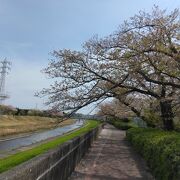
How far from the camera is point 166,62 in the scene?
57.8 feet

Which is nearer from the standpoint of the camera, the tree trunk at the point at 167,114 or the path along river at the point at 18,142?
the tree trunk at the point at 167,114

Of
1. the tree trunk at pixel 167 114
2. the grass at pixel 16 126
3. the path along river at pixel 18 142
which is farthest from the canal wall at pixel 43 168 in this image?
the grass at pixel 16 126

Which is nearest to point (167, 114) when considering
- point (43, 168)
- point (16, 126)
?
point (43, 168)

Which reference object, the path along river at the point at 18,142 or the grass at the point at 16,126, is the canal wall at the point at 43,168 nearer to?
the path along river at the point at 18,142

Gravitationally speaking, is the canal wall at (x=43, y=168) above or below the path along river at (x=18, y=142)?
below

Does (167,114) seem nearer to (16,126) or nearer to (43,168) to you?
(43,168)

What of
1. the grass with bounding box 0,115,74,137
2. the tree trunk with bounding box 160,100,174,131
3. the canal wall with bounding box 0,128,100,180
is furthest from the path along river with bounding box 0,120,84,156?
the canal wall with bounding box 0,128,100,180

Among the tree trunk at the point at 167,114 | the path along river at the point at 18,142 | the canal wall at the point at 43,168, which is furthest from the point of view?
the path along river at the point at 18,142

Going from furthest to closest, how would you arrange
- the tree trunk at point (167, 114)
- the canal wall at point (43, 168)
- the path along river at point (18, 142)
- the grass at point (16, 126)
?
the grass at point (16, 126)
the path along river at point (18, 142)
the tree trunk at point (167, 114)
the canal wall at point (43, 168)

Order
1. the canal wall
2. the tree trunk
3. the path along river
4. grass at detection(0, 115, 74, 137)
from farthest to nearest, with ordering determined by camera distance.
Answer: grass at detection(0, 115, 74, 137)
the path along river
the tree trunk
the canal wall

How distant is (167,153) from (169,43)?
26.9ft

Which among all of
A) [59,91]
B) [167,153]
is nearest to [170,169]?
[167,153]

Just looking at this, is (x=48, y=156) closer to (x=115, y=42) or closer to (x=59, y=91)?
(x=115, y=42)

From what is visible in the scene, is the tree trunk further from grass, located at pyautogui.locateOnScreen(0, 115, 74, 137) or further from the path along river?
the path along river
